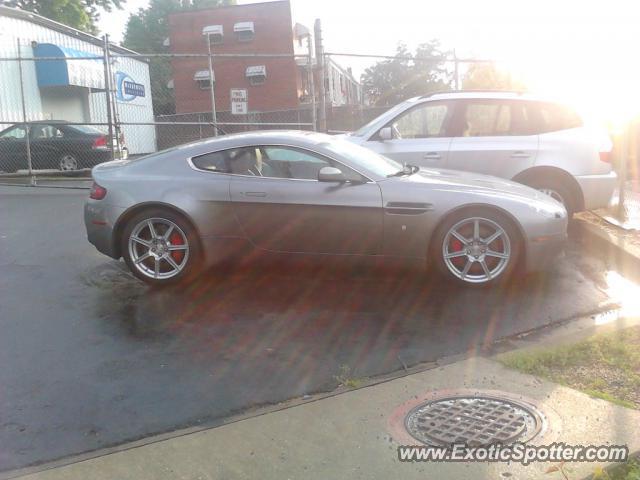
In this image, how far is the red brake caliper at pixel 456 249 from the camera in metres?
5.74

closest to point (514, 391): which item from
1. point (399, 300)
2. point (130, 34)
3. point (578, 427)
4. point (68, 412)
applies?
point (578, 427)

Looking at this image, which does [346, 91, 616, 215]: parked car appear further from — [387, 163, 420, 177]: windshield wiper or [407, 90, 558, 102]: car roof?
[387, 163, 420, 177]: windshield wiper

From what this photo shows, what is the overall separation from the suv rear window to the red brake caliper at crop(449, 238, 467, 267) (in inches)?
→ 117

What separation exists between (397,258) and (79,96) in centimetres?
2219

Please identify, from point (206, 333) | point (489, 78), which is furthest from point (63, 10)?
point (206, 333)

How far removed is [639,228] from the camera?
7488 millimetres

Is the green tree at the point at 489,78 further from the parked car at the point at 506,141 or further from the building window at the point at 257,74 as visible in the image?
the building window at the point at 257,74

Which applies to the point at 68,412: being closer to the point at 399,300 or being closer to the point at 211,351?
the point at 211,351

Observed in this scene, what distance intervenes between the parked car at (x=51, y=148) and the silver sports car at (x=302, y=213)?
1001 centimetres

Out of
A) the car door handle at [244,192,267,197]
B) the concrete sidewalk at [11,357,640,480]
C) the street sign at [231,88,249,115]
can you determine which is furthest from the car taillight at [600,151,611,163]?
the street sign at [231,88,249,115]

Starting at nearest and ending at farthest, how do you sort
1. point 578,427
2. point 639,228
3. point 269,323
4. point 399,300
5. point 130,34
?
point 578,427, point 269,323, point 399,300, point 639,228, point 130,34

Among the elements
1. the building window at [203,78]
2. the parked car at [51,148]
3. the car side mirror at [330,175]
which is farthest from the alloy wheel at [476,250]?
the building window at [203,78]

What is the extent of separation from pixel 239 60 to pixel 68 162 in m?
22.9

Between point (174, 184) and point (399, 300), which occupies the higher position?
point (174, 184)
